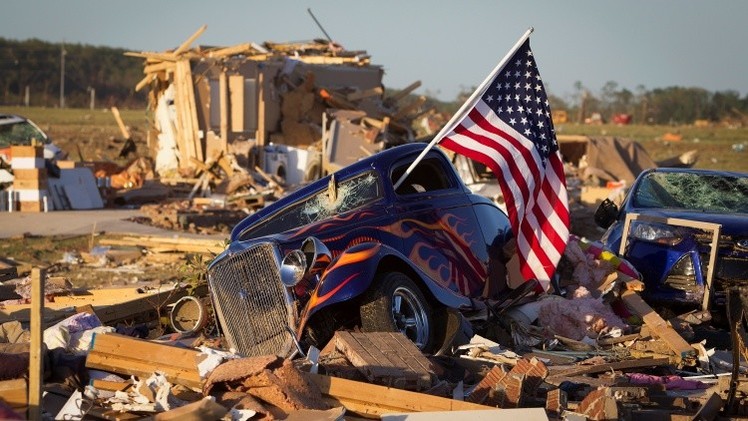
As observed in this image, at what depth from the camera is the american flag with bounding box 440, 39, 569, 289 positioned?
11.2 meters

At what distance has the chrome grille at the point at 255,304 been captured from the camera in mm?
9172

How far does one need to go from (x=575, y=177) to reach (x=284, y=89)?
8046mm

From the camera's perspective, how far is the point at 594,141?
35188mm

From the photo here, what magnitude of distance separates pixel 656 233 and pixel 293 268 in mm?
5251

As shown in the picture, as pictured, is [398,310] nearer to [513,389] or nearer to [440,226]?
[440,226]

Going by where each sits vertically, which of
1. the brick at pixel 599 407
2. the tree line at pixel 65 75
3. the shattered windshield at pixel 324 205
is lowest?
the tree line at pixel 65 75

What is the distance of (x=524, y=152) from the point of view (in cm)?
1130

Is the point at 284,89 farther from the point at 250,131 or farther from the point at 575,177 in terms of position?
the point at 575,177

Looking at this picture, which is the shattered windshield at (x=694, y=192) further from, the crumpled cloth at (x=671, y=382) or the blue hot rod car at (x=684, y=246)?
the crumpled cloth at (x=671, y=382)

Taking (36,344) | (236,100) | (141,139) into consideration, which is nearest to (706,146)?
(141,139)

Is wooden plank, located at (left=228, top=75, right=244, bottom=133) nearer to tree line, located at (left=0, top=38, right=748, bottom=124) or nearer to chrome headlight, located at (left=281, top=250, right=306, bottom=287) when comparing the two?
chrome headlight, located at (left=281, top=250, right=306, bottom=287)

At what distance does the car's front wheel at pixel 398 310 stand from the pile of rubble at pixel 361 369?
18 centimetres

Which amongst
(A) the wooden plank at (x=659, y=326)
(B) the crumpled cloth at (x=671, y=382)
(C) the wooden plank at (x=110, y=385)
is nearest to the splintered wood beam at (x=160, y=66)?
(A) the wooden plank at (x=659, y=326)

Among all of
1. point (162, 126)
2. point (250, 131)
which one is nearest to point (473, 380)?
point (250, 131)
